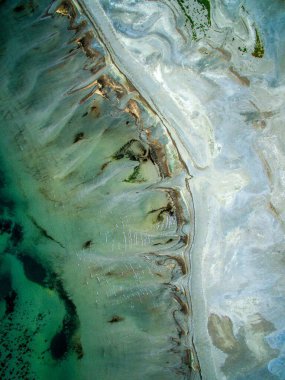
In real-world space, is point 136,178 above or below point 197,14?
below

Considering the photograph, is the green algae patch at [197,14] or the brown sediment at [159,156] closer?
the brown sediment at [159,156]

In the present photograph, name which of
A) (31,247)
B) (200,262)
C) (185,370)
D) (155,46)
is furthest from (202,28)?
(185,370)

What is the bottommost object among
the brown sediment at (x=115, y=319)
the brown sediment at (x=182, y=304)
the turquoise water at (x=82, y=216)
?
the brown sediment at (x=182, y=304)

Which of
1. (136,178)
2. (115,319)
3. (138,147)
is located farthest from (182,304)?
(138,147)

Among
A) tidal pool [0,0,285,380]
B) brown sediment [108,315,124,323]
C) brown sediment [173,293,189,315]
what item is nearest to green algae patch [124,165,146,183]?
tidal pool [0,0,285,380]

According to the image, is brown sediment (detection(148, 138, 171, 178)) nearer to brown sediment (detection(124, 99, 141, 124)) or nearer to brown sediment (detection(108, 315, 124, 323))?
brown sediment (detection(124, 99, 141, 124))

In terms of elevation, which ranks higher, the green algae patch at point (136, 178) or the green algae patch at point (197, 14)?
the green algae patch at point (197, 14)

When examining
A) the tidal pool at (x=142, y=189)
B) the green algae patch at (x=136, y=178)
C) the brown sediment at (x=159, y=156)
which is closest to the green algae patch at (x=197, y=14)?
the tidal pool at (x=142, y=189)

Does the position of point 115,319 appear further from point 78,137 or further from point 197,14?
point 197,14

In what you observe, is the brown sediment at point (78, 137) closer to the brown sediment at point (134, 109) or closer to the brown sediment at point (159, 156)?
the brown sediment at point (134, 109)
